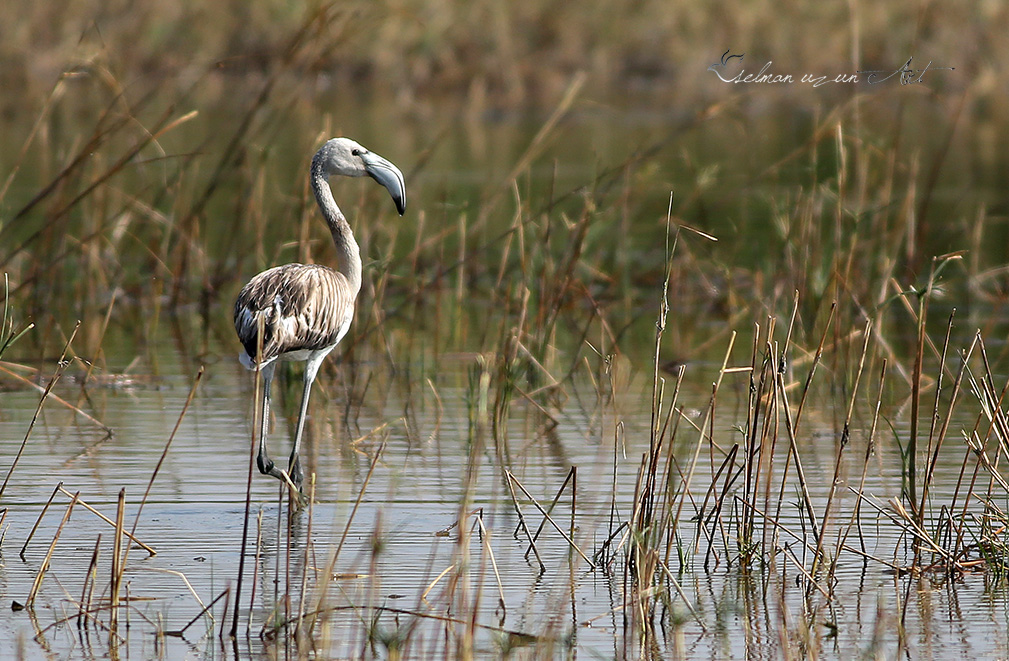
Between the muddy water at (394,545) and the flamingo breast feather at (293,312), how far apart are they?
521 mm

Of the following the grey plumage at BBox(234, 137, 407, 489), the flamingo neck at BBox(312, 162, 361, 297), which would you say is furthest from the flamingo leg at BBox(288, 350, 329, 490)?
the flamingo neck at BBox(312, 162, 361, 297)

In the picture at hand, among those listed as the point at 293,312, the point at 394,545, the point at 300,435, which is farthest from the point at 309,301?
the point at 394,545

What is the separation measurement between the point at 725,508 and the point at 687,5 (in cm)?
2044

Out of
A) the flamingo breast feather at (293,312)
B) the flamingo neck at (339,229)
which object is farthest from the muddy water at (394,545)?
the flamingo neck at (339,229)

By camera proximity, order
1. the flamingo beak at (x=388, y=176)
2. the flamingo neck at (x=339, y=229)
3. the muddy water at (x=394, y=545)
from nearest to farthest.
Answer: the muddy water at (x=394, y=545), the flamingo beak at (x=388, y=176), the flamingo neck at (x=339, y=229)

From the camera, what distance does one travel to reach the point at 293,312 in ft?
20.9

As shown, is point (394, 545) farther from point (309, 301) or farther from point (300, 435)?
point (309, 301)

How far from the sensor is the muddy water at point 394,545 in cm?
446

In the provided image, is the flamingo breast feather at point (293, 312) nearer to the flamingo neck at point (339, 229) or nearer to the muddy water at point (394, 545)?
the flamingo neck at point (339, 229)

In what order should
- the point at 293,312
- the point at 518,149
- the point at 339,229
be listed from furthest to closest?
the point at 518,149, the point at 339,229, the point at 293,312

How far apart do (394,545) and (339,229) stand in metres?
2.01

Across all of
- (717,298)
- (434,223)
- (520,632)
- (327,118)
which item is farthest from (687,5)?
(520,632)

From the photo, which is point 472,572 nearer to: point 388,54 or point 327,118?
point 327,118

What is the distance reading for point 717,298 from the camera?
34.5 ft
